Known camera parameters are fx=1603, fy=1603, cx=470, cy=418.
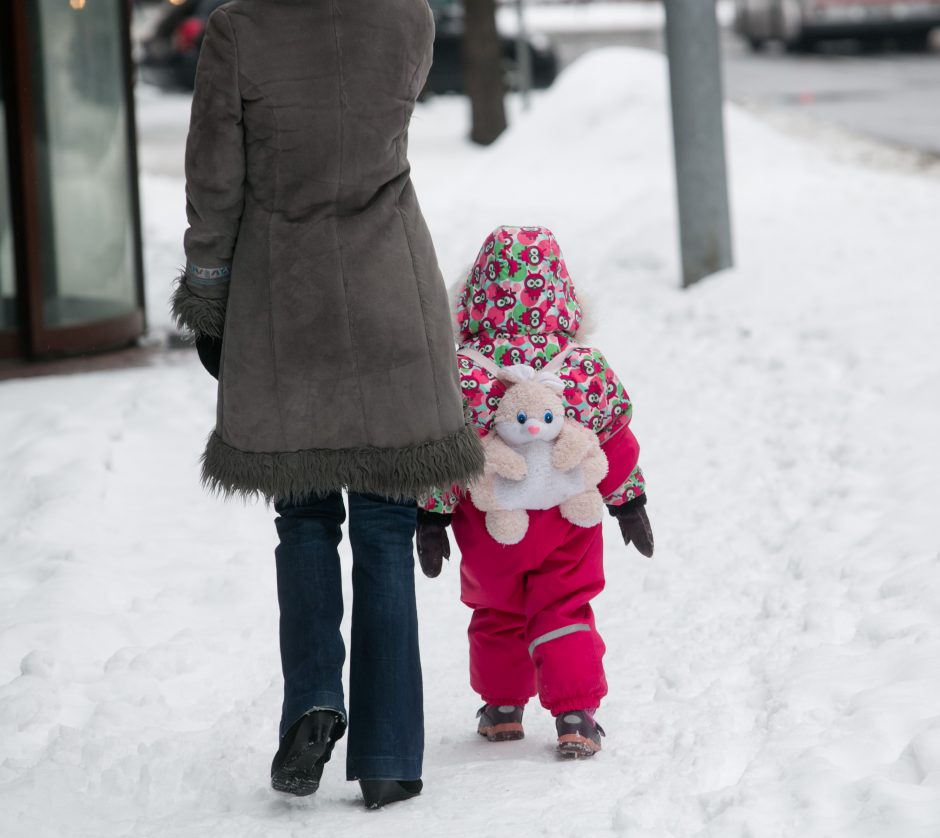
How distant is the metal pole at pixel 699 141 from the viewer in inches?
327

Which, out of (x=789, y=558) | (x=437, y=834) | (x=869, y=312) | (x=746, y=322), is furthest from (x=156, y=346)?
(x=437, y=834)

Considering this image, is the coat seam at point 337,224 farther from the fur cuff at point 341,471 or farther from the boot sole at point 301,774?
the boot sole at point 301,774

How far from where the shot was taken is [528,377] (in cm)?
359

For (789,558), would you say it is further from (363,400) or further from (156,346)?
(156,346)

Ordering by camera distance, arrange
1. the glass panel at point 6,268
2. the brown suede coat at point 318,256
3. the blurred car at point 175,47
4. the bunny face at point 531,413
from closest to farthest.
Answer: the brown suede coat at point 318,256 < the bunny face at point 531,413 < the glass panel at point 6,268 < the blurred car at point 175,47

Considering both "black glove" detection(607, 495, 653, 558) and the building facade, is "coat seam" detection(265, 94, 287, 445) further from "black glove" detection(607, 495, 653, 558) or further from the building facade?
the building facade

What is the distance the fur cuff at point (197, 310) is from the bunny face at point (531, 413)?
69cm

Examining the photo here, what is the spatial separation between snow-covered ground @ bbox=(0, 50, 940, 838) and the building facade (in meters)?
Answer: 0.76

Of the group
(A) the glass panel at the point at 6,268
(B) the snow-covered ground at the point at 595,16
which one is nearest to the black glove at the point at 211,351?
(A) the glass panel at the point at 6,268

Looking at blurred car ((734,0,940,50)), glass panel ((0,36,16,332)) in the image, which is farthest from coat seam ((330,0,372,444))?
blurred car ((734,0,940,50))

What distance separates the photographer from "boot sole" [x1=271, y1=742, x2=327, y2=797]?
3.21 meters

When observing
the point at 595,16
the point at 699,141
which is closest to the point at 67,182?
the point at 699,141

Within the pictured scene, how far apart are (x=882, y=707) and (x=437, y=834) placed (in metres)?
1.03

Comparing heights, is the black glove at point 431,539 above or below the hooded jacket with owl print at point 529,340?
below
